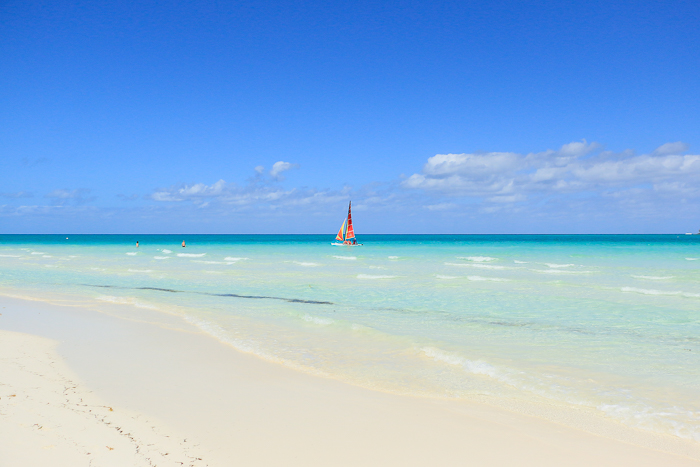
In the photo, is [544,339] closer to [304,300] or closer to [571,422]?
[571,422]

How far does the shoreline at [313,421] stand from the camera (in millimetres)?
4641

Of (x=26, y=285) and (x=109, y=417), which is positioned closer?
(x=109, y=417)

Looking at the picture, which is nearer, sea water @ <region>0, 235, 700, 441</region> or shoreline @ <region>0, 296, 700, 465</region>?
shoreline @ <region>0, 296, 700, 465</region>

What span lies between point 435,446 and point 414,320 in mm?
7963

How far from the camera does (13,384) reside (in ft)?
20.9

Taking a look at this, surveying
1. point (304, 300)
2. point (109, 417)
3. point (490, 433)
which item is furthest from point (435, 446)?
point (304, 300)

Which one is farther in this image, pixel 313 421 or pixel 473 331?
pixel 473 331

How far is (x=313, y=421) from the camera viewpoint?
5.50m

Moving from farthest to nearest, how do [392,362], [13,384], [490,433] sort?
[392,362]
[13,384]
[490,433]

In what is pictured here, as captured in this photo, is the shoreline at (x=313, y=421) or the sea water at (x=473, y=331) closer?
the shoreline at (x=313, y=421)

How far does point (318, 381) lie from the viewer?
715 cm

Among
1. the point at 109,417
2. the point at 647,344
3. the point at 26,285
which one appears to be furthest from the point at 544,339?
the point at 26,285

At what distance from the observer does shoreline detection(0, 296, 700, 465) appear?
4641mm

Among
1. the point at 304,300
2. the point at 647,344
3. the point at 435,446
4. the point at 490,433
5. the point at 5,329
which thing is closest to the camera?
the point at 435,446
